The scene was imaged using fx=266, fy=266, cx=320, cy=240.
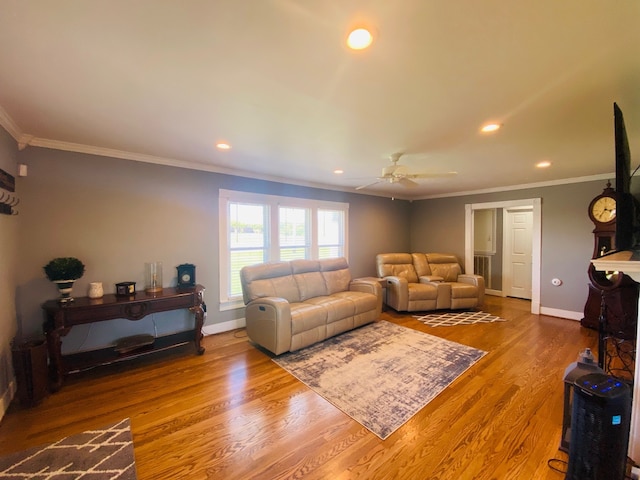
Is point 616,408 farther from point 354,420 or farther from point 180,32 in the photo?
point 180,32

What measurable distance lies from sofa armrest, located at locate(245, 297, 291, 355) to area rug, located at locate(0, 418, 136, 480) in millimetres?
1453

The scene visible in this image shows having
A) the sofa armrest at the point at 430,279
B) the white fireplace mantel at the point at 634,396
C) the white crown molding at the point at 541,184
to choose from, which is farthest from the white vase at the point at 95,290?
the white crown molding at the point at 541,184

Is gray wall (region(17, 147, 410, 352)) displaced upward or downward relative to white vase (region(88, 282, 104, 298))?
upward

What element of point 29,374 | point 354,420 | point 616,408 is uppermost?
point 616,408

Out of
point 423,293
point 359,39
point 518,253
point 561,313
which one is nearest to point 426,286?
point 423,293

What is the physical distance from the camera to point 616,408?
1425 millimetres

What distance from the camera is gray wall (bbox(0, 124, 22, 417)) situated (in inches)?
85.0

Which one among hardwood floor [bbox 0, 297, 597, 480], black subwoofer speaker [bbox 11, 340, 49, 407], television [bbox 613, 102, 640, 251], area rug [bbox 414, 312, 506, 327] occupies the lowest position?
hardwood floor [bbox 0, 297, 597, 480]

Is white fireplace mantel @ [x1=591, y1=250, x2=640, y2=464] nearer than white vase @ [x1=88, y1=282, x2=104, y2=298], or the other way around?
white fireplace mantel @ [x1=591, y1=250, x2=640, y2=464]

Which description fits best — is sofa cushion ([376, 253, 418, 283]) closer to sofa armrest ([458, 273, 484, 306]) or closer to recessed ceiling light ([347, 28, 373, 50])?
sofa armrest ([458, 273, 484, 306])

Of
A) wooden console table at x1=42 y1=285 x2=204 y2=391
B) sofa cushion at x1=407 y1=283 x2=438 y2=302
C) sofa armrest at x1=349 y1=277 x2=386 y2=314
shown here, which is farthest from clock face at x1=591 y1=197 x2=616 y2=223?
wooden console table at x1=42 y1=285 x2=204 y2=391

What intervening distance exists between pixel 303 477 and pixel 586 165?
15.9ft

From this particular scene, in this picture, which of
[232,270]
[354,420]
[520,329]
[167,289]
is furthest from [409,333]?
[167,289]

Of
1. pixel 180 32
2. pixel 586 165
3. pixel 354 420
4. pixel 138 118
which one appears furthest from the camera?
pixel 586 165
